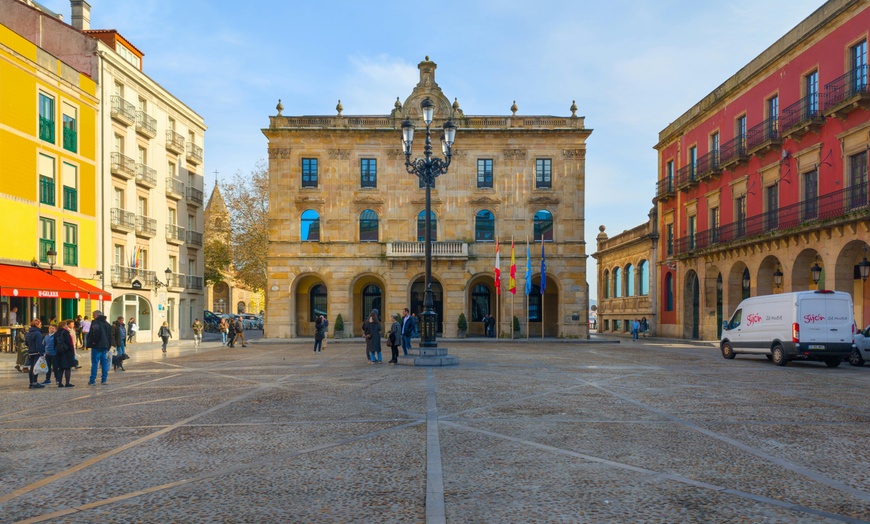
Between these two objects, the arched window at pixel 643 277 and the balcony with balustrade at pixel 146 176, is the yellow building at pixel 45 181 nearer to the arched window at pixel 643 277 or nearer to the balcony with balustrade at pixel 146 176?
the balcony with balustrade at pixel 146 176

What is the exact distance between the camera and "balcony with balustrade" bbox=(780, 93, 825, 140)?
87.8 feet

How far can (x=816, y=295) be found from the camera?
65.5 feet

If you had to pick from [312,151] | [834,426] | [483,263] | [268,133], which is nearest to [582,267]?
[483,263]

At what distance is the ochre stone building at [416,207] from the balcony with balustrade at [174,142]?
602cm

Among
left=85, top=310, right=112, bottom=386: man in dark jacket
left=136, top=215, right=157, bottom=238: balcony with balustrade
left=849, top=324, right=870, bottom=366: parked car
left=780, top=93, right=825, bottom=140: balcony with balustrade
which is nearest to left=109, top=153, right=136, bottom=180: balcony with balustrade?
left=136, top=215, right=157, bottom=238: balcony with balustrade

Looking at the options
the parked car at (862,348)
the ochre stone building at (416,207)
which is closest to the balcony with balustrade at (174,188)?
the ochre stone building at (416,207)

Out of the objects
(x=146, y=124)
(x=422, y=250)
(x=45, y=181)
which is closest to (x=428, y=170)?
(x=45, y=181)

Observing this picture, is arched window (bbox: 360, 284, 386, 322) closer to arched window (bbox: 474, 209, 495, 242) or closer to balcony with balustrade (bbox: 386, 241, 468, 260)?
balcony with balustrade (bbox: 386, 241, 468, 260)

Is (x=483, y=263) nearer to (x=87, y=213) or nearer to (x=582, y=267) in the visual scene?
(x=582, y=267)

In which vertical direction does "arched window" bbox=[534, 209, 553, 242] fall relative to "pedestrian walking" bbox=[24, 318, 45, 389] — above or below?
above

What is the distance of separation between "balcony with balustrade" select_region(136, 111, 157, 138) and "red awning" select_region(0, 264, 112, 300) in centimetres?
1061

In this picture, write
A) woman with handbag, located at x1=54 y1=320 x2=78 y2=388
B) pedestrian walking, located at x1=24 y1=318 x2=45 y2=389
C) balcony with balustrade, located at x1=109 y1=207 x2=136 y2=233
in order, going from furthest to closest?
balcony with balustrade, located at x1=109 y1=207 x2=136 y2=233
pedestrian walking, located at x1=24 y1=318 x2=45 y2=389
woman with handbag, located at x1=54 y1=320 x2=78 y2=388

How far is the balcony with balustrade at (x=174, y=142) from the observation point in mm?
41844

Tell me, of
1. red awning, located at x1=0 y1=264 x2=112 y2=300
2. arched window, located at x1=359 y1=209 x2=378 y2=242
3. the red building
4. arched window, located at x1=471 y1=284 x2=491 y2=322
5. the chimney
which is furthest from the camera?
arched window, located at x1=471 y1=284 x2=491 y2=322
